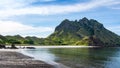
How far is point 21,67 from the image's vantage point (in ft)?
209

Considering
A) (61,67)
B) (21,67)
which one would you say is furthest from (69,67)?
(21,67)

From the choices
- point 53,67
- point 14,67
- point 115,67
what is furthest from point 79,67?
point 14,67

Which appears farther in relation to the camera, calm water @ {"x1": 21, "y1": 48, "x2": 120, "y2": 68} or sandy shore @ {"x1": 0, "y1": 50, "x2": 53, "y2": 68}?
calm water @ {"x1": 21, "y1": 48, "x2": 120, "y2": 68}

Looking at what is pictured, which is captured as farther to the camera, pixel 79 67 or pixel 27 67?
pixel 79 67

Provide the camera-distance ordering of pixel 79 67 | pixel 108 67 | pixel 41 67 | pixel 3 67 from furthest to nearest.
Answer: pixel 108 67, pixel 79 67, pixel 41 67, pixel 3 67

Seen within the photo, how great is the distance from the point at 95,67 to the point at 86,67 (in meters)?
3.05

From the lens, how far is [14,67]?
208 feet

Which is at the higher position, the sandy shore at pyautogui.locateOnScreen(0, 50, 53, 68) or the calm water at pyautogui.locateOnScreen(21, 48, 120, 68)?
the sandy shore at pyautogui.locateOnScreen(0, 50, 53, 68)

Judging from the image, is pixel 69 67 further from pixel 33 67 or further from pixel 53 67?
pixel 33 67

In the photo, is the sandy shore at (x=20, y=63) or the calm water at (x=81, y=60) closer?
the sandy shore at (x=20, y=63)

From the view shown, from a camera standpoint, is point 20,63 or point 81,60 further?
point 81,60

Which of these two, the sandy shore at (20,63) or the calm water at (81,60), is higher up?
the sandy shore at (20,63)

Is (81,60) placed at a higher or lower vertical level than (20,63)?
lower

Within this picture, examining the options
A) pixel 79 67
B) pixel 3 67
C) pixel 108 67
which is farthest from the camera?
pixel 108 67
